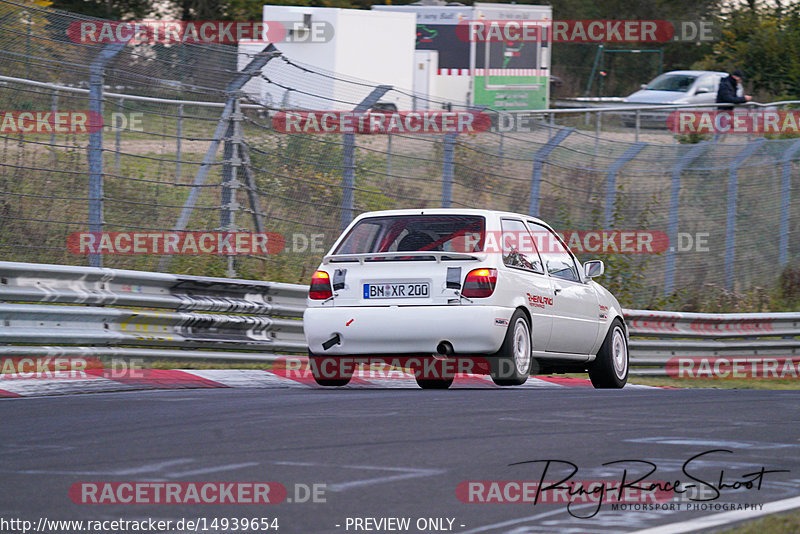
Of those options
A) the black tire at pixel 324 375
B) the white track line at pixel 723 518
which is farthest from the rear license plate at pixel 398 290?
the white track line at pixel 723 518

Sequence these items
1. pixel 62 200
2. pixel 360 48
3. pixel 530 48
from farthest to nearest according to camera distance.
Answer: pixel 530 48, pixel 360 48, pixel 62 200

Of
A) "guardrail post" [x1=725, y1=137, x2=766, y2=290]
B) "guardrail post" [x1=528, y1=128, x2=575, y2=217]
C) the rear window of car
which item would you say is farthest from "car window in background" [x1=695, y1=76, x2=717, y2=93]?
the rear window of car

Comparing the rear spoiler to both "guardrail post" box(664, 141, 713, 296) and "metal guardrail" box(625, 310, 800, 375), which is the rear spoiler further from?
"guardrail post" box(664, 141, 713, 296)

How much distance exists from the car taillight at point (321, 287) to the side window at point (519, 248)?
1.30 m

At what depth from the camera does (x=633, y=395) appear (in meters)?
9.16

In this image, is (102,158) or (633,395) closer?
(633,395)

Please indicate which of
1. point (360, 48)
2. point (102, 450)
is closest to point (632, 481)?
point (102, 450)

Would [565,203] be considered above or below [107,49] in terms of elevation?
below

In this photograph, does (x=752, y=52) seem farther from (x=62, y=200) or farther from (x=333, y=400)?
(x=333, y=400)

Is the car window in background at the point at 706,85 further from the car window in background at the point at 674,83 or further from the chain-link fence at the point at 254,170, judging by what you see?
the chain-link fence at the point at 254,170

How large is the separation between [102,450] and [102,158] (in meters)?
5.04

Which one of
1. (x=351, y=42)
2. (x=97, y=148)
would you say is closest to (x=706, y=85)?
(x=351, y=42)

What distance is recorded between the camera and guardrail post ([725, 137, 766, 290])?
1772 cm

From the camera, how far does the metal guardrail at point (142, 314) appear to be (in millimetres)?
9125
